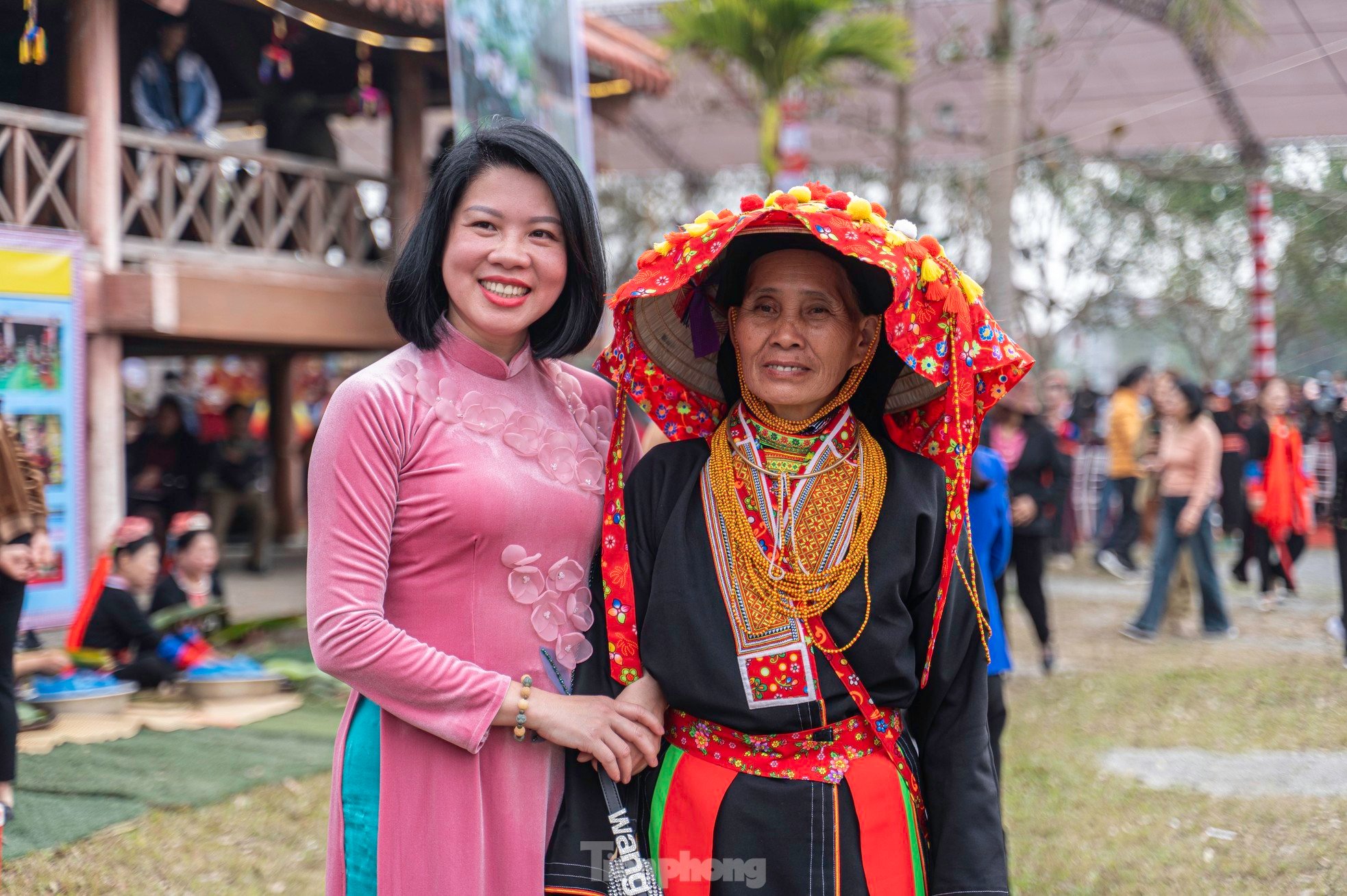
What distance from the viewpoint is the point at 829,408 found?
7.00ft

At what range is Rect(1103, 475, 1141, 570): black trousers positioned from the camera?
37.3 ft

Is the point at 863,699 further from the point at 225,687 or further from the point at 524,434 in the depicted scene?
the point at 225,687

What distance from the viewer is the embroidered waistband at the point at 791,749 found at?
1990 millimetres

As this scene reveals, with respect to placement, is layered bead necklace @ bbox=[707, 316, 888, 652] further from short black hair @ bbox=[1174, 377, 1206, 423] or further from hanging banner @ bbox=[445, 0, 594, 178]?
short black hair @ bbox=[1174, 377, 1206, 423]

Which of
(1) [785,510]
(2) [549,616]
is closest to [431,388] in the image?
(2) [549,616]

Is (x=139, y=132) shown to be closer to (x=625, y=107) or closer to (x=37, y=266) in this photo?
(x=37, y=266)

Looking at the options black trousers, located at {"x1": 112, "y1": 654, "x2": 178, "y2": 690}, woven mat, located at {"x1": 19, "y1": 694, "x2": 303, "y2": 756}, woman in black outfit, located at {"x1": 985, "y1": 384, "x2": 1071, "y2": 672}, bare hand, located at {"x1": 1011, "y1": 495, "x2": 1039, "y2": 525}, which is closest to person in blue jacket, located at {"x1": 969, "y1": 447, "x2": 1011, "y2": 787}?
woman in black outfit, located at {"x1": 985, "y1": 384, "x2": 1071, "y2": 672}

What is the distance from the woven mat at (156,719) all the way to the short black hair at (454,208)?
4.28 meters

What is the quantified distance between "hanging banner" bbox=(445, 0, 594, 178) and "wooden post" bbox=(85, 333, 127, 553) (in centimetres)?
260

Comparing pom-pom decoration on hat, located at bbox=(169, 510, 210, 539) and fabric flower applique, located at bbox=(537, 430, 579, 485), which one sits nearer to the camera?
fabric flower applique, located at bbox=(537, 430, 579, 485)

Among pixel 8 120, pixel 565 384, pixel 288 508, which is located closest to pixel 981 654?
pixel 565 384

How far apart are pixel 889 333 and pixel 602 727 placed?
0.79 m

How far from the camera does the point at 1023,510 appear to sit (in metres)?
6.94

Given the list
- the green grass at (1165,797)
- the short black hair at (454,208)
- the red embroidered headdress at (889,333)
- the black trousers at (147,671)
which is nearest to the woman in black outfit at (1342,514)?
the green grass at (1165,797)
